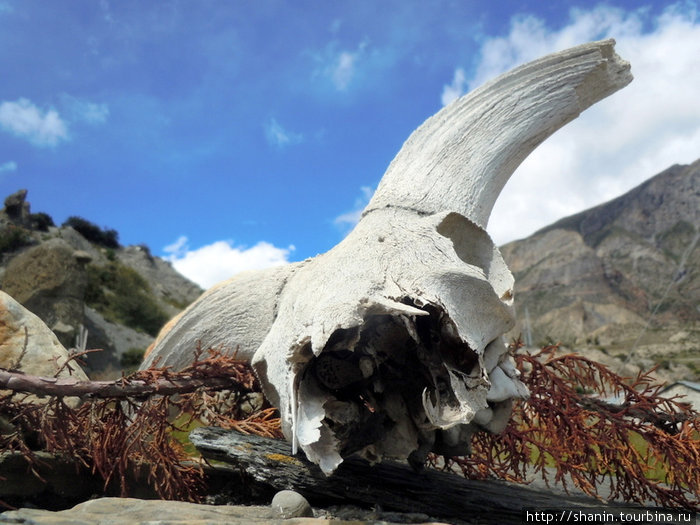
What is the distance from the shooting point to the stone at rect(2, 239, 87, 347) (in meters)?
20.0

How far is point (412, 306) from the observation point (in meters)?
2.47

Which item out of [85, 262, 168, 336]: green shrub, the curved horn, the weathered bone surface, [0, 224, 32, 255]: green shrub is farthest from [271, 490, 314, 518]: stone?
[85, 262, 168, 336]: green shrub

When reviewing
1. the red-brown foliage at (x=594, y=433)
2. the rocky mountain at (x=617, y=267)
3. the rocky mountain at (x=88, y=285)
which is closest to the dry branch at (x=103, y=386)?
the rocky mountain at (x=88, y=285)

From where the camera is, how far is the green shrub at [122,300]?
115 feet

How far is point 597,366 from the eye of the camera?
12.3ft

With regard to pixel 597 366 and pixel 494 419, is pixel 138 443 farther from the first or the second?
pixel 597 366

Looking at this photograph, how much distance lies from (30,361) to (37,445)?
0.53 m

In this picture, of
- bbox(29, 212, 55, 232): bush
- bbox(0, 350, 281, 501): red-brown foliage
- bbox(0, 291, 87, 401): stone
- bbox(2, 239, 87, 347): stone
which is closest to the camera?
bbox(0, 350, 281, 501): red-brown foliage

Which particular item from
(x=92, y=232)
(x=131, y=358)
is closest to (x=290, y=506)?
(x=131, y=358)

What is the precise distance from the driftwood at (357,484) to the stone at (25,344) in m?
1.23

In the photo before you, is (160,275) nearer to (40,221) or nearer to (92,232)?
(92,232)

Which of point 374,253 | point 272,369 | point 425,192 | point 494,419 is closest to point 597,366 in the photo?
point 494,419

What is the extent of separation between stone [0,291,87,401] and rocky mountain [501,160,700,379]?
45.4 meters

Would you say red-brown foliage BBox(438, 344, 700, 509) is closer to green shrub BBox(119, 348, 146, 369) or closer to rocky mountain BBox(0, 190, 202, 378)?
rocky mountain BBox(0, 190, 202, 378)
